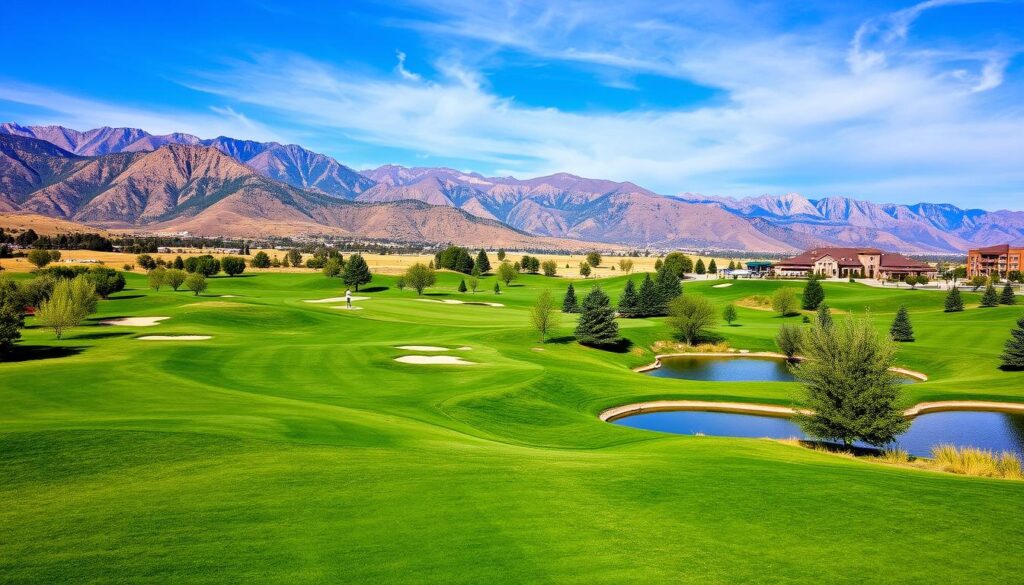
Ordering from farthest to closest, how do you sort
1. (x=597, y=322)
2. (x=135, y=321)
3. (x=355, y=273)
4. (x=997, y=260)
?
1. (x=997, y=260)
2. (x=355, y=273)
3. (x=597, y=322)
4. (x=135, y=321)

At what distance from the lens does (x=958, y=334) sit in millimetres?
64500

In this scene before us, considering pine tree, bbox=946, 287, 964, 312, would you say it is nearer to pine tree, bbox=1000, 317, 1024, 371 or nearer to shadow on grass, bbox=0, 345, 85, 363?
pine tree, bbox=1000, 317, 1024, 371

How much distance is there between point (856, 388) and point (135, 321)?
210 feet

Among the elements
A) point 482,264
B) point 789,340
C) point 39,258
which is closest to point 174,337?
point 789,340

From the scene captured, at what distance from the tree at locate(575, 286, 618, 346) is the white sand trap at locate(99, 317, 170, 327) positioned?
4323cm

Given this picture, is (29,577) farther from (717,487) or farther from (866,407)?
(866,407)

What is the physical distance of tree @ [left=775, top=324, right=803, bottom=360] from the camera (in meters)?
58.5

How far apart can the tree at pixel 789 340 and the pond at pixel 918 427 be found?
69.6ft

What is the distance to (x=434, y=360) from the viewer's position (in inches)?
1682

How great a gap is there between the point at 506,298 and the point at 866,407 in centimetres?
8333

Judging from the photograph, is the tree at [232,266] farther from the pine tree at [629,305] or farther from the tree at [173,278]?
the pine tree at [629,305]

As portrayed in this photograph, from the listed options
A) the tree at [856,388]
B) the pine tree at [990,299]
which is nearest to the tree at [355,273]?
the tree at [856,388]

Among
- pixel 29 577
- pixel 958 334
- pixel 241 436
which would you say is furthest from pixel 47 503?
pixel 958 334

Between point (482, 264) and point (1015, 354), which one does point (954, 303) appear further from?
point (482, 264)
